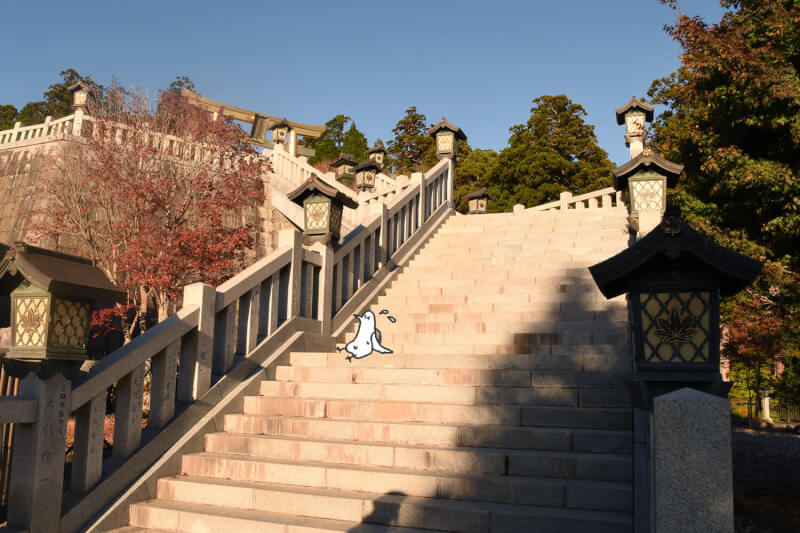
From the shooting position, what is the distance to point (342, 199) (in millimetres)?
9047

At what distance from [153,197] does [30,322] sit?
10392mm

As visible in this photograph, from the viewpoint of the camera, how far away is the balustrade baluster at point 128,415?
535 centimetres

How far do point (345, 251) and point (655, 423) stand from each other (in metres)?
6.78

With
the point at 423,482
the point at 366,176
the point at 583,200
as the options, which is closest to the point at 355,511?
the point at 423,482

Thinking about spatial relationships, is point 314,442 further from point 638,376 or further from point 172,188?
point 172,188

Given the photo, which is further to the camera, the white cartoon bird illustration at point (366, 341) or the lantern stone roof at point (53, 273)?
the white cartoon bird illustration at point (366, 341)

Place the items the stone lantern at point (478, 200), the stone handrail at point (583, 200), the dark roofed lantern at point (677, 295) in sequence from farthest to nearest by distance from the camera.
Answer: the stone lantern at point (478, 200) < the stone handrail at point (583, 200) < the dark roofed lantern at point (677, 295)

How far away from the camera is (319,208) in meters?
8.84

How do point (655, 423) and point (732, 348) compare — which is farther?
point (732, 348)

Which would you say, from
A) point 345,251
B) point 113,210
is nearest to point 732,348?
point 345,251

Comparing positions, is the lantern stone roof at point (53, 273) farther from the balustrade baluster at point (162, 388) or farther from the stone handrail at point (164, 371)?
the balustrade baluster at point (162, 388)

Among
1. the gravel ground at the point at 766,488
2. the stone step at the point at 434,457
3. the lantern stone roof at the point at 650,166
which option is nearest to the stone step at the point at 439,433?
the stone step at the point at 434,457

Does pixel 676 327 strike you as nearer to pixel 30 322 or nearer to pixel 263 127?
pixel 30 322

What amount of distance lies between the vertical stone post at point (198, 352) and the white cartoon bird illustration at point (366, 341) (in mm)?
1845
